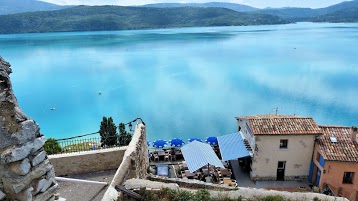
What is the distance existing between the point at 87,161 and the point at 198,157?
353 inches

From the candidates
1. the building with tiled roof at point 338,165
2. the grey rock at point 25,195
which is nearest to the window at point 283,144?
the building with tiled roof at point 338,165

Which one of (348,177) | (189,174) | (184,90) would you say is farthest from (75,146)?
(184,90)

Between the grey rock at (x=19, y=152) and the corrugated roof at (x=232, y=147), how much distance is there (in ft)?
58.9

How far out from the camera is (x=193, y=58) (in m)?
97.5

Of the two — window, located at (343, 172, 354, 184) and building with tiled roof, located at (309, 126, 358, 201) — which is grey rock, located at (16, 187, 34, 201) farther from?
window, located at (343, 172, 354, 184)

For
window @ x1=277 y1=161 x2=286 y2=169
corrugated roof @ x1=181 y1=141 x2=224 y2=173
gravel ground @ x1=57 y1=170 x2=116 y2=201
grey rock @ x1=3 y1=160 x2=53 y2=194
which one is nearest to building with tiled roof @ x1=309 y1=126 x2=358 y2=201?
window @ x1=277 y1=161 x2=286 y2=169

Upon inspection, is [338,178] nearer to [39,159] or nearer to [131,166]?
[131,166]

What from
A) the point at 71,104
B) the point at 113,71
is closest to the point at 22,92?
the point at 71,104

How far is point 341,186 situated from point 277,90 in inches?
1608

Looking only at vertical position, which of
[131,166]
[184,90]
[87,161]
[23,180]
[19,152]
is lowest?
[184,90]

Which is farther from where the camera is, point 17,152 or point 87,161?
point 87,161

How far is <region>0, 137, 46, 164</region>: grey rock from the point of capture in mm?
4879

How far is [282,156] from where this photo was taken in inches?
837

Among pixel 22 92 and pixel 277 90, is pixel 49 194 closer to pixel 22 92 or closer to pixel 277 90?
pixel 277 90
